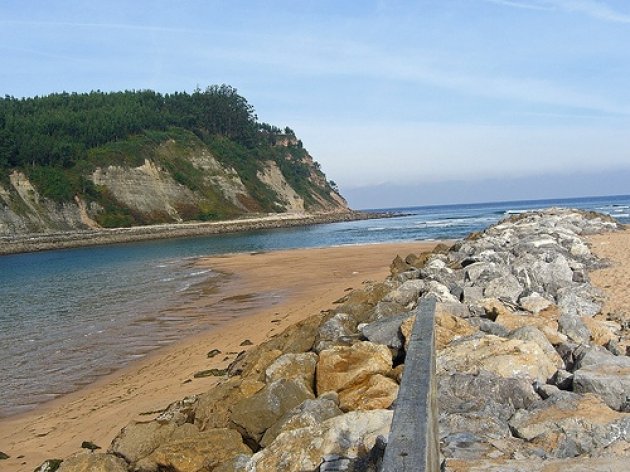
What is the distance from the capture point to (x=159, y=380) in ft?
34.8

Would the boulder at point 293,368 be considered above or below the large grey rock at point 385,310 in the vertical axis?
below

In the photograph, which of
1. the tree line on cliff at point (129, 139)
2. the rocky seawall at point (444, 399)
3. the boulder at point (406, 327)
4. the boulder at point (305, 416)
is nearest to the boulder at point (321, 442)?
the rocky seawall at point (444, 399)

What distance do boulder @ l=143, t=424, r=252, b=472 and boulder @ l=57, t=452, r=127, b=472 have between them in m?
0.27

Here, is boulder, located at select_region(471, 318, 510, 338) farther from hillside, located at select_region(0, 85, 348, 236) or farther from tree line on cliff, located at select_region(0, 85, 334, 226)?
tree line on cliff, located at select_region(0, 85, 334, 226)

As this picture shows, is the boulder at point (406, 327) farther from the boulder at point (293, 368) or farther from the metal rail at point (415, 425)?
the metal rail at point (415, 425)

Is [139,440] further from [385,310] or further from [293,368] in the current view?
[385,310]

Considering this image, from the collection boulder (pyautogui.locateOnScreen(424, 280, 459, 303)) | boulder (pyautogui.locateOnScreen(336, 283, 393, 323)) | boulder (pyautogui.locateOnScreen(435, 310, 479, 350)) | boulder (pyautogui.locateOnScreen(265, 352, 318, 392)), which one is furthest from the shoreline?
boulder (pyautogui.locateOnScreen(435, 310, 479, 350))

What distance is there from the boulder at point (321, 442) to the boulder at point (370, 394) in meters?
0.76

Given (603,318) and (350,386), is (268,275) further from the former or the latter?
(350,386)

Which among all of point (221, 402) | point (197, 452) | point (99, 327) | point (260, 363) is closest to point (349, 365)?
point (221, 402)

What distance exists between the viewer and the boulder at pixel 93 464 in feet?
18.5

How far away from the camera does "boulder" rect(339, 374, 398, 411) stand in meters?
5.51

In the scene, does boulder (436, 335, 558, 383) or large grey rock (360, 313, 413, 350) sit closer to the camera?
boulder (436, 335, 558, 383)

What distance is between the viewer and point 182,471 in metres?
5.41
